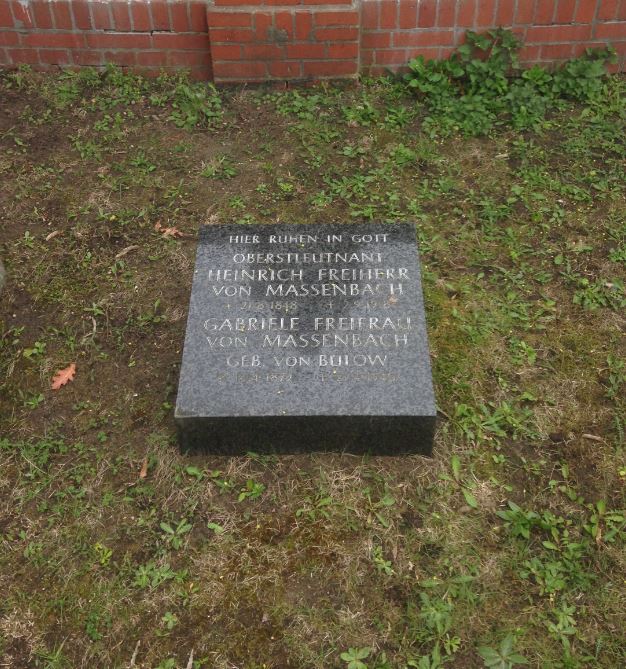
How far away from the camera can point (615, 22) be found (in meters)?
4.10

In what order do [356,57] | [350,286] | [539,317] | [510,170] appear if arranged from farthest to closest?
[356,57], [510,170], [539,317], [350,286]

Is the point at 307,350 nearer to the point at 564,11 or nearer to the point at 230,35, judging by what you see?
the point at 230,35

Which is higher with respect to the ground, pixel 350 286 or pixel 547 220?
pixel 350 286

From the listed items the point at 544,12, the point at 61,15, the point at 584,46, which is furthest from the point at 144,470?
the point at 584,46

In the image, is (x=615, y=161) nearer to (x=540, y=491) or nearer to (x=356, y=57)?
(x=356, y=57)

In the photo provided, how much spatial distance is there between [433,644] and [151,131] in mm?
3000

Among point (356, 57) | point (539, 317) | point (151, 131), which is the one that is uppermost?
point (356, 57)

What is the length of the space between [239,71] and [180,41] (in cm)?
38

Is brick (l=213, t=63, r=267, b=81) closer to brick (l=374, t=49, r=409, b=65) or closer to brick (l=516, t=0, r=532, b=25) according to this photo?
brick (l=374, t=49, r=409, b=65)

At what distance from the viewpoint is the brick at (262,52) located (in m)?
4.02

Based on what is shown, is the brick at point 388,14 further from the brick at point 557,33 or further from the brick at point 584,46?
the brick at point 584,46

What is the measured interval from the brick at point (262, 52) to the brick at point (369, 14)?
48 cm

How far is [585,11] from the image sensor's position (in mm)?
4059

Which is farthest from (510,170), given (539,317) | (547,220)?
(539,317)
